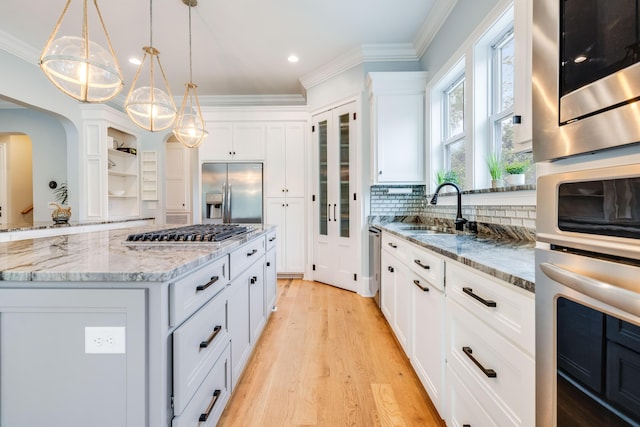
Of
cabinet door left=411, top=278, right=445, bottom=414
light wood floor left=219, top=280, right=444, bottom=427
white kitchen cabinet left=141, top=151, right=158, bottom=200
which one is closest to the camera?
cabinet door left=411, top=278, right=445, bottom=414

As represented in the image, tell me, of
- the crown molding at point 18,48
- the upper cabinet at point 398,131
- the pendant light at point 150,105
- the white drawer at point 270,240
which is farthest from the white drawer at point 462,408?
the crown molding at point 18,48

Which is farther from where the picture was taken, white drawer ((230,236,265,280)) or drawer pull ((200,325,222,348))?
white drawer ((230,236,265,280))

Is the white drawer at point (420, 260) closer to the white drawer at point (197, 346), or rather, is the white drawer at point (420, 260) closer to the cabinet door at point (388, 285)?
the cabinet door at point (388, 285)

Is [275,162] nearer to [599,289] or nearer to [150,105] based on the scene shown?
[150,105]

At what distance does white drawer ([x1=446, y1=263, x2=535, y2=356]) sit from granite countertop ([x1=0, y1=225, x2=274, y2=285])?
1.04m

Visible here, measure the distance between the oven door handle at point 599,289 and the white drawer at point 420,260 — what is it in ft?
2.71

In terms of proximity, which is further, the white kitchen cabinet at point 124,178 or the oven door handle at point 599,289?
the white kitchen cabinet at point 124,178

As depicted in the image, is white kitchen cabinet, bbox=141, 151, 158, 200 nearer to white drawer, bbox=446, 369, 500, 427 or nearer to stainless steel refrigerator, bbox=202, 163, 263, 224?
stainless steel refrigerator, bbox=202, 163, 263, 224

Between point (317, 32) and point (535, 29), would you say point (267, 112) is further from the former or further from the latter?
point (535, 29)

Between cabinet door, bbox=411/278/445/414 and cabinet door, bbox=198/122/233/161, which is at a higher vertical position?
cabinet door, bbox=198/122/233/161

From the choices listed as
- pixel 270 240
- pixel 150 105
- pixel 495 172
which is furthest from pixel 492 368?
pixel 150 105

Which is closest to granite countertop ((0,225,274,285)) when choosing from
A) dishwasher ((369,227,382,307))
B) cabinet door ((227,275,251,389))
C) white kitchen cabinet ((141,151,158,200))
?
cabinet door ((227,275,251,389))

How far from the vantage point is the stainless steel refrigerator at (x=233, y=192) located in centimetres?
443

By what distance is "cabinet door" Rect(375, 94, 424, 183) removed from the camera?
3.40 metres
